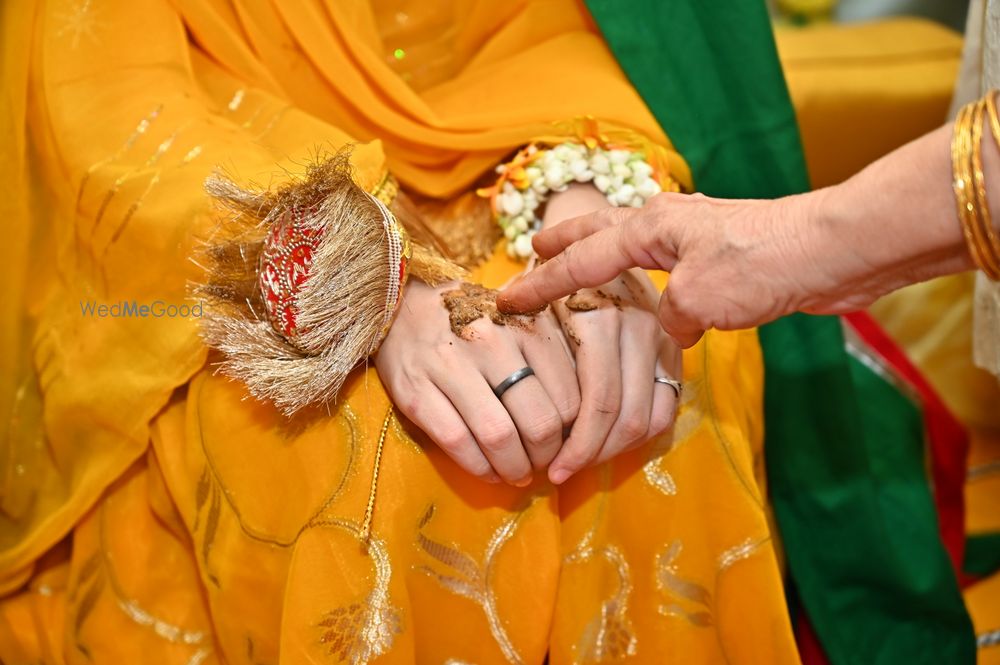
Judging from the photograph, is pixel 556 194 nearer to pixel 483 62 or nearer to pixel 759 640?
pixel 483 62

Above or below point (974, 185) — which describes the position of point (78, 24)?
above

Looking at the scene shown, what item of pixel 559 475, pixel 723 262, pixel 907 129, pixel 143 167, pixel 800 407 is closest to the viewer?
pixel 723 262

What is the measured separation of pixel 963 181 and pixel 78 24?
808 mm

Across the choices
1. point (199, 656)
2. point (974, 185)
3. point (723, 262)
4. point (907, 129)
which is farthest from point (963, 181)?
point (907, 129)

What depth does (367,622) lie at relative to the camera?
790 millimetres

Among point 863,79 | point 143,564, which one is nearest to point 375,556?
point 143,564

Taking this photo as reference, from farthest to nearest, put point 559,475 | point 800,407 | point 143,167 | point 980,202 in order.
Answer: point 800,407 → point 143,167 → point 559,475 → point 980,202

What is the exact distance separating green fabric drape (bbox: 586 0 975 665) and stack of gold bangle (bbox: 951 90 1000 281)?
0.47 meters

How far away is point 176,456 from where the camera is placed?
90 cm

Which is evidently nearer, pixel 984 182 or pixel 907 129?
pixel 984 182

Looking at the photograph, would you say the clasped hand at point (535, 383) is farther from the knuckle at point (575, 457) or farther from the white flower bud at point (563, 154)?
the white flower bud at point (563, 154)

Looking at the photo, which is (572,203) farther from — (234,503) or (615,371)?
(234,503)

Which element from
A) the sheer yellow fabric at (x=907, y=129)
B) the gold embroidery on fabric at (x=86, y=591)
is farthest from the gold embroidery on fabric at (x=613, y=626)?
the sheer yellow fabric at (x=907, y=129)

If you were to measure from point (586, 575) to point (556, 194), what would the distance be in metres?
0.37
